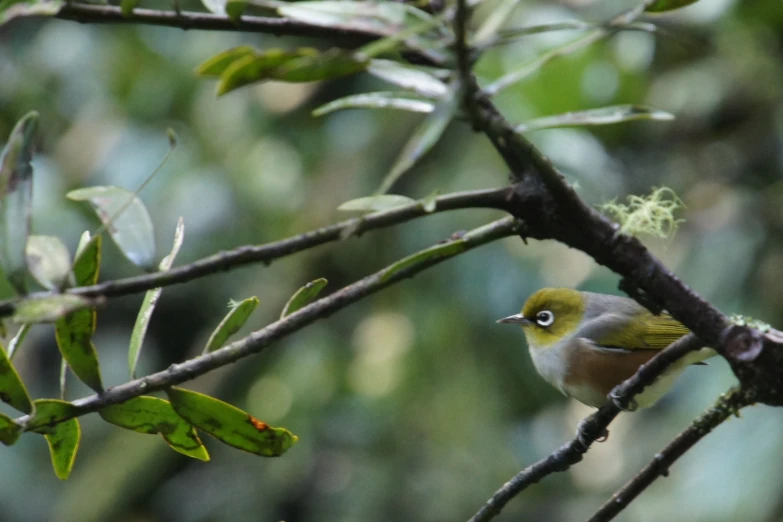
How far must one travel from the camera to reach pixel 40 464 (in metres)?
4.35

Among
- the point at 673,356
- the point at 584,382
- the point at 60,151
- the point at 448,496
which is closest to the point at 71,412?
the point at 673,356

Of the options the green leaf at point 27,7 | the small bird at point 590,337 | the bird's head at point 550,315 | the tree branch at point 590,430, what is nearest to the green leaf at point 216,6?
the green leaf at point 27,7

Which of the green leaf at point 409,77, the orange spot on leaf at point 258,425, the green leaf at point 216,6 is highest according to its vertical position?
the green leaf at point 216,6

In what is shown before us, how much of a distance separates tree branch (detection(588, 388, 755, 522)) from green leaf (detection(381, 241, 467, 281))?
0.41 meters

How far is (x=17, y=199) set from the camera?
2.44 ft

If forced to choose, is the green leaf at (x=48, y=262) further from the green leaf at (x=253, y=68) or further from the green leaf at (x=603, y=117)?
the green leaf at (x=603, y=117)

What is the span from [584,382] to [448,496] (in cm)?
135

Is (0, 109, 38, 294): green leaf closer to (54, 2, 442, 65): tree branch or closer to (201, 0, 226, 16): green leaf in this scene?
(54, 2, 442, 65): tree branch

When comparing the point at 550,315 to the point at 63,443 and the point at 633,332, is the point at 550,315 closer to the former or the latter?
the point at 633,332

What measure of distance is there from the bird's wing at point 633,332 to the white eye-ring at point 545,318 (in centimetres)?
10

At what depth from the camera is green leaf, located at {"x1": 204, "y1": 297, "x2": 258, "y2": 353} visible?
0.93m

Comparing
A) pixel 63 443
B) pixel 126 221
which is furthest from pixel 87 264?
pixel 63 443

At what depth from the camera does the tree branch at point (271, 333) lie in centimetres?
82

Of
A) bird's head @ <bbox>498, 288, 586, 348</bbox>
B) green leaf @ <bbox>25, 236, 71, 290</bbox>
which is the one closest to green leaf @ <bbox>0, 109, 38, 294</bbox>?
green leaf @ <bbox>25, 236, 71, 290</bbox>
